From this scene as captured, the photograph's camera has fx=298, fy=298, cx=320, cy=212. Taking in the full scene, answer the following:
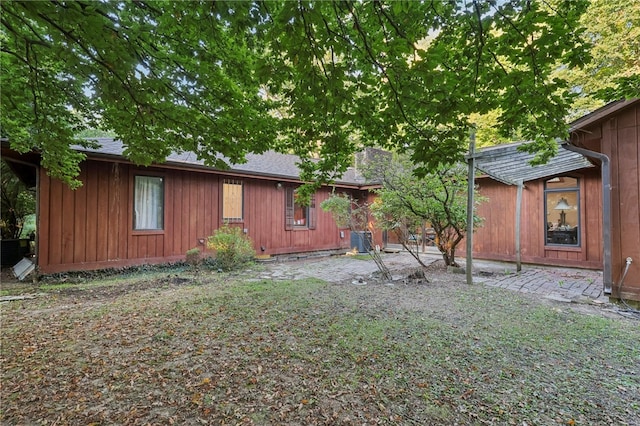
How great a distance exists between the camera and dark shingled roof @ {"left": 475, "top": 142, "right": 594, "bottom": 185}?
5696mm

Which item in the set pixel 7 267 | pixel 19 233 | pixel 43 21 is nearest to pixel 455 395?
pixel 43 21

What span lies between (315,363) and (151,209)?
6.60 meters

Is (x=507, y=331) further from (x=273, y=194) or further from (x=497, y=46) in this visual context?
(x=273, y=194)

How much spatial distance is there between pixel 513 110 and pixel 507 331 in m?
2.42

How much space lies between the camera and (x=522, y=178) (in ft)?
24.6

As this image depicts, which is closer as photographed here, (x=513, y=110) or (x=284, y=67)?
(x=284, y=67)

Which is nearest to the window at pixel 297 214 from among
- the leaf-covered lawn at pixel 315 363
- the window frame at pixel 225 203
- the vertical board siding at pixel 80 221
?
the window frame at pixel 225 203

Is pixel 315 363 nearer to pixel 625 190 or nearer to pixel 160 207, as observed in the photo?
pixel 625 190

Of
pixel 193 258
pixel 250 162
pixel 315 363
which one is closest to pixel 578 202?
pixel 315 363

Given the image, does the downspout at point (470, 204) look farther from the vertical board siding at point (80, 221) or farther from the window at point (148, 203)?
the vertical board siding at point (80, 221)

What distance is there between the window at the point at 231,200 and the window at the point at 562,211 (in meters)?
8.79

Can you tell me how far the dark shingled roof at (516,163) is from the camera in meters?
5.70

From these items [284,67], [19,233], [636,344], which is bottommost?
[636,344]

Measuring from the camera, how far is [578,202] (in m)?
7.75
